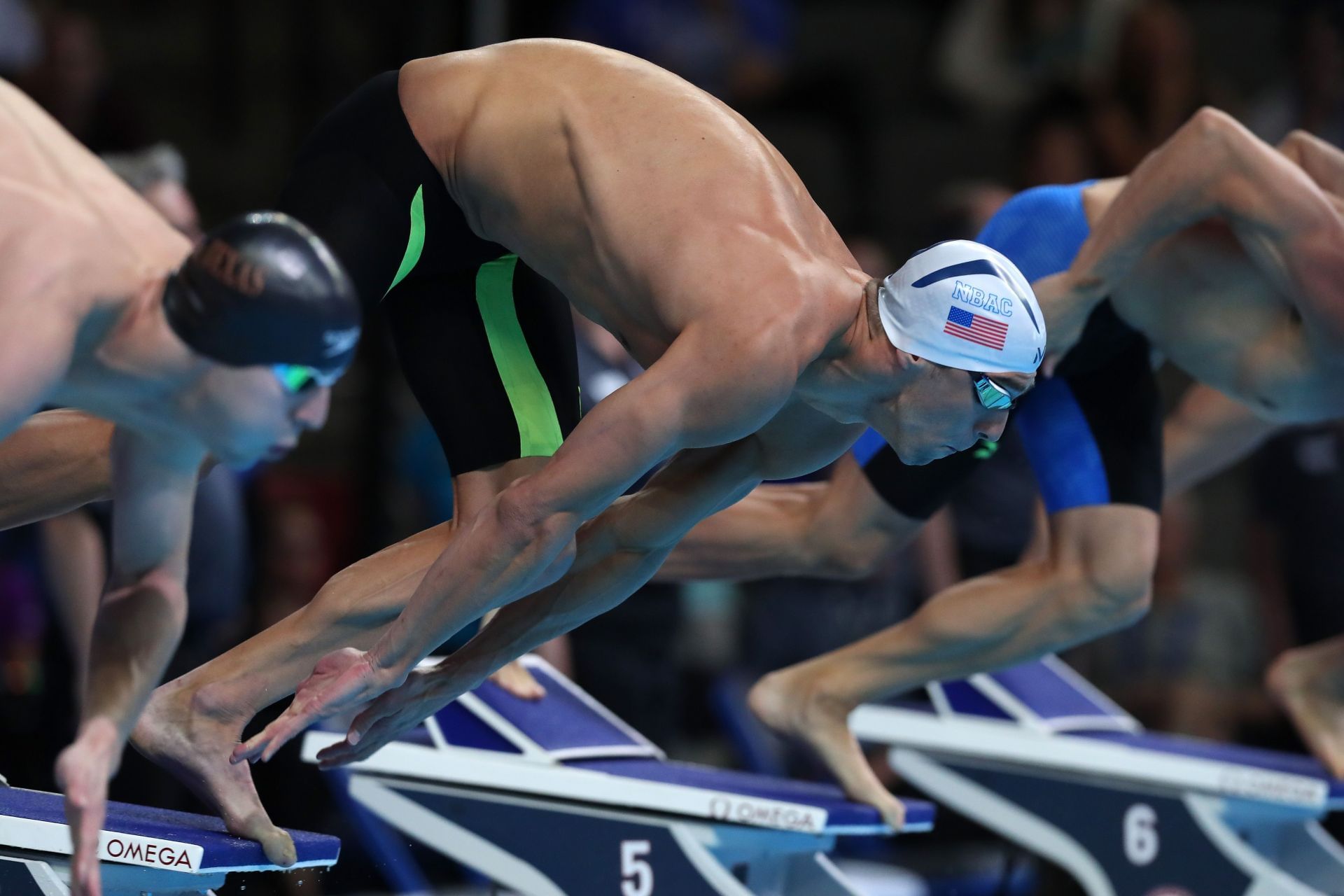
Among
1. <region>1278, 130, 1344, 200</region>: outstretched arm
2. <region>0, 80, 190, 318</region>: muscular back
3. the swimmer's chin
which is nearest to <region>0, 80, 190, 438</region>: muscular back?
<region>0, 80, 190, 318</region>: muscular back

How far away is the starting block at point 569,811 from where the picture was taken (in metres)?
4.56

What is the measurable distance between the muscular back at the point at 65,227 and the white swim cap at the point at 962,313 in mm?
1394

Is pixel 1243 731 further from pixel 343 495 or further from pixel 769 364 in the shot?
pixel 769 364

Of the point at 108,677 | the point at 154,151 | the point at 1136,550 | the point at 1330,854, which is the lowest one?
the point at 1330,854

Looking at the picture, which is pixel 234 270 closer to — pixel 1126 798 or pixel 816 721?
pixel 816 721

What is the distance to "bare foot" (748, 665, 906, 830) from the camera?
486 centimetres

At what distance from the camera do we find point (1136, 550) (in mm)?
4883

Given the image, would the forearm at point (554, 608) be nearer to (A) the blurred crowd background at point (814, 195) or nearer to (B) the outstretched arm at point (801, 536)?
(B) the outstretched arm at point (801, 536)

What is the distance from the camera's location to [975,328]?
3494 millimetres

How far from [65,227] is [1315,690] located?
4558 mm

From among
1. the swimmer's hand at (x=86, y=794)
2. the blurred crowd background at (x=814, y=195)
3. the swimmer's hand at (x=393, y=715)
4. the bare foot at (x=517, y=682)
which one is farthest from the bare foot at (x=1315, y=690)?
the swimmer's hand at (x=86, y=794)

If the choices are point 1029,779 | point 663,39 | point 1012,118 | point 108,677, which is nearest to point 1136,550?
point 1029,779

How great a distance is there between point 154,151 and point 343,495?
2586 mm

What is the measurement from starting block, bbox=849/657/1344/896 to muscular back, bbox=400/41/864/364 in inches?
96.9
